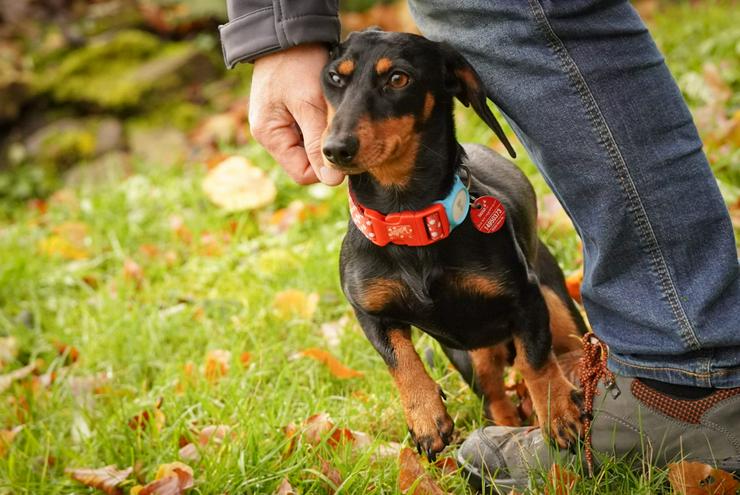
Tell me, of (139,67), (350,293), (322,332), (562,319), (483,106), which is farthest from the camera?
(139,67)

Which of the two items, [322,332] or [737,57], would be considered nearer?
[322,332]

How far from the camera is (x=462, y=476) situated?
220cm

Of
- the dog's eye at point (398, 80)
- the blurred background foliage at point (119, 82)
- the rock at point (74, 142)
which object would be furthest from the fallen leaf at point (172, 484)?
the rock at point (74, 142)

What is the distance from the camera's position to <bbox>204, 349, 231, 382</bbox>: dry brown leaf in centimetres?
296

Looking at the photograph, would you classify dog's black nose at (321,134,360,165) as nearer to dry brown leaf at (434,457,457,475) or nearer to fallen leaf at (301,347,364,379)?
dry brown leaf at (434,457,457,475)

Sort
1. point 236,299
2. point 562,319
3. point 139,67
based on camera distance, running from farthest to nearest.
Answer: point 139,67 < point 236,299 < point 562,319

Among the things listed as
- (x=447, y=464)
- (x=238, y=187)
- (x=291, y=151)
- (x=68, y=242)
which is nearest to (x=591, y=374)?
(x=447, y=464)

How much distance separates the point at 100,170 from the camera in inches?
247

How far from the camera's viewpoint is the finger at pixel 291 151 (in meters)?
2.08

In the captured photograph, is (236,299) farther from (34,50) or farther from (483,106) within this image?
(34,50)

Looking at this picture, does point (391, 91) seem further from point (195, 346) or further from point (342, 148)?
point (195, 346)

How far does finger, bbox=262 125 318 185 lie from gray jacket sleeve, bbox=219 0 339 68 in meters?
0.19

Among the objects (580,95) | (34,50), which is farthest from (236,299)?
(34,50)

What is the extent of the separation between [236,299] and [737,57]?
3.24m
